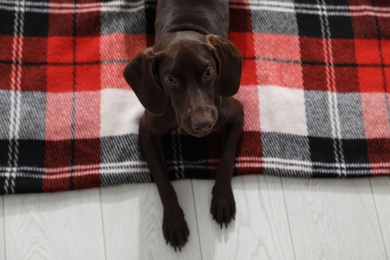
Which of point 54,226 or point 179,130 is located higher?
point 179,130

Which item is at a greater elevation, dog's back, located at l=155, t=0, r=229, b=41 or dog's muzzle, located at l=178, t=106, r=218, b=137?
dog's back, located at l=155, t=0, r=229, b=41

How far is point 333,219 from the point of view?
2.26 metres

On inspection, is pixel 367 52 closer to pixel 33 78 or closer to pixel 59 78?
pixel 59 78

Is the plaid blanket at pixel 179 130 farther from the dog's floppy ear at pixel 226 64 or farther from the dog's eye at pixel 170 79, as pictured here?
the dog's eye at pixel 170 79

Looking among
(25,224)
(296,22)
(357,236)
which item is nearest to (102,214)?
(25,224)

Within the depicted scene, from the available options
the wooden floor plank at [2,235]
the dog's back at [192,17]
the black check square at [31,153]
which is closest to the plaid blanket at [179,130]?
the black check square at [31,153]

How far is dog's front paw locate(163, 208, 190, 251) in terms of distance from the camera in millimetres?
2157

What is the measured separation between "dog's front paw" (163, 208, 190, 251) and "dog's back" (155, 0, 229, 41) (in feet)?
2.61

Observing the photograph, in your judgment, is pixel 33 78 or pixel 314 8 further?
pixel 314 8

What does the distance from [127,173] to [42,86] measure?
0.61 metres

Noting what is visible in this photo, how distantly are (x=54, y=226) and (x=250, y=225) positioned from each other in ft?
2.85

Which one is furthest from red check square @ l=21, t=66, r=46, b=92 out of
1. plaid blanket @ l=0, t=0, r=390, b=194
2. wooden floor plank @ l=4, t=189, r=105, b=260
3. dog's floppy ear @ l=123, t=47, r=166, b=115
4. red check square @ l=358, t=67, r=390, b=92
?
red check square @ l=358, t=67, r=390, b=92

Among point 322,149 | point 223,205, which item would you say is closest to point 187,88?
point 223,205

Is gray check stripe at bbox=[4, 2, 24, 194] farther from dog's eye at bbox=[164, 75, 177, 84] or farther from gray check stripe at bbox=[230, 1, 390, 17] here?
gray check stripe at bbox=[230, 1, 390, 17]
